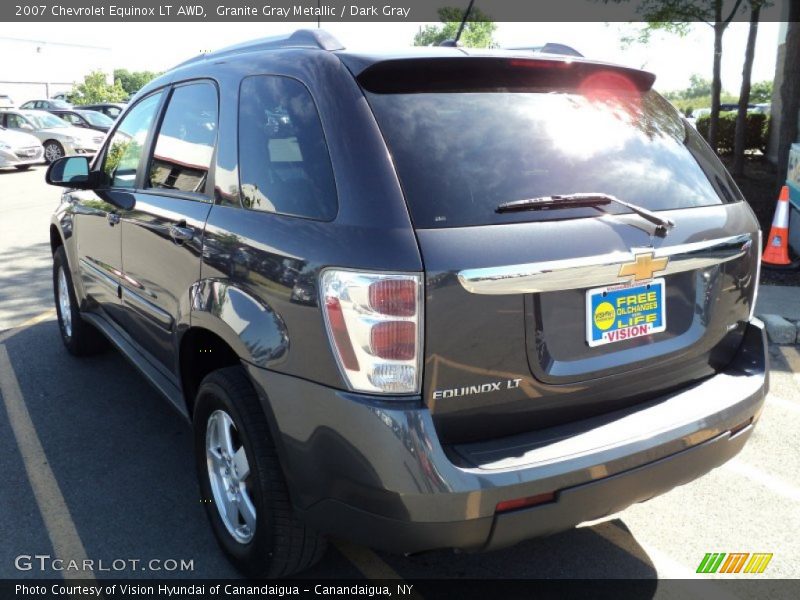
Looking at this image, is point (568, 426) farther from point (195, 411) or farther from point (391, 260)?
point (195, 411)

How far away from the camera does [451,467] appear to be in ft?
6.86

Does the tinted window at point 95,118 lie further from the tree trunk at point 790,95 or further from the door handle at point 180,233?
the door handle at point 180,233

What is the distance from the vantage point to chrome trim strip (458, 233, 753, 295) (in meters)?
2.13

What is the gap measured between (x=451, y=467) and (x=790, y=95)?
34.6 ft

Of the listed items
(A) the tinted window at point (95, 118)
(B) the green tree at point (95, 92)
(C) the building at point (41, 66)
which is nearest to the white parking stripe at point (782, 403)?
(A) the tinted window at point (95, 118)

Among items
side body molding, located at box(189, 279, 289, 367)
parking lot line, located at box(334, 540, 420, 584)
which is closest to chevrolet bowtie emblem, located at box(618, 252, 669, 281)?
side body molding, located at box(189, 279, 289, 367)

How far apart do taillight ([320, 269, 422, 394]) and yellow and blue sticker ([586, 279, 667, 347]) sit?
58cm

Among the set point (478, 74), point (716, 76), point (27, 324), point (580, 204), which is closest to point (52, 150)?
point (27, 324)

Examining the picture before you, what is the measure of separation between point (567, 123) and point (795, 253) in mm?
6865

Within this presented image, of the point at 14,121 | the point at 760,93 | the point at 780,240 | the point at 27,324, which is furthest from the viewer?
the point at 760,93

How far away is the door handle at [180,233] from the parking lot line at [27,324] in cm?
333

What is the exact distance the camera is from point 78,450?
3908mm

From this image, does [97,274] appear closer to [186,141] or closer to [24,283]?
[186,141]

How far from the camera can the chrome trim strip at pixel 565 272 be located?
6.98ft
